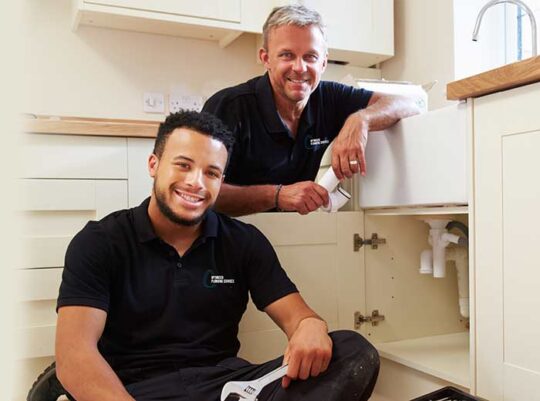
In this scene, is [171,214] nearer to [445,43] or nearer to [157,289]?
[157,289]

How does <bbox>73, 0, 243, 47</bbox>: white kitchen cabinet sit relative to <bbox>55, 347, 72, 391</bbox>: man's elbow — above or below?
above

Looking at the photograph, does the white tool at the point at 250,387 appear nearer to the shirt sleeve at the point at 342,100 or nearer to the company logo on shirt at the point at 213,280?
the company logo on shirt at the point at 213,280

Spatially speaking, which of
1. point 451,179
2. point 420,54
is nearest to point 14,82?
point 451,179

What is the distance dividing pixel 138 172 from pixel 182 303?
1.71 ft

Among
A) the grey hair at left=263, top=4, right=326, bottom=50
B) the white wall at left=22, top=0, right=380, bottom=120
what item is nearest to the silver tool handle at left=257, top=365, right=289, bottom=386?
the grey hair at left=263, top=4, right=326, bottom=50

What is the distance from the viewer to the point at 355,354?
3.25 ft

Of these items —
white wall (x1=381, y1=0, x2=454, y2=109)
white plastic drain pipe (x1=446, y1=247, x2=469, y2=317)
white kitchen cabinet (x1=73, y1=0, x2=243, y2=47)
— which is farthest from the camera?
white wall (x1=381, y1=0, x2=454, y2=109)

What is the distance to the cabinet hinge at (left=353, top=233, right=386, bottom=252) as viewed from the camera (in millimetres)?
1561

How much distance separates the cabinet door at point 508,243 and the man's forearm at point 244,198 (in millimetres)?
540

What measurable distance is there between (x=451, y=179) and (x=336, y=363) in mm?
506

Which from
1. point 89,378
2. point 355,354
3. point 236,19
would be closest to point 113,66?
point 236,19

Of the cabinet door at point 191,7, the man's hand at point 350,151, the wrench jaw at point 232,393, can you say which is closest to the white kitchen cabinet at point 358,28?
the cabinet door at point 191,7

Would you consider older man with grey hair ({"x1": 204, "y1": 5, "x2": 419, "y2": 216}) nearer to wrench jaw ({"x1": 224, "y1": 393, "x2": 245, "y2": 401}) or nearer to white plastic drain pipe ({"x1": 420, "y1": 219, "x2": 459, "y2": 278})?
white plastic drain pipe ({"x1": 420, "y1": 219, "x2": 459, "y2": 278})

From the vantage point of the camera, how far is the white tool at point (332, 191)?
1.38 m
